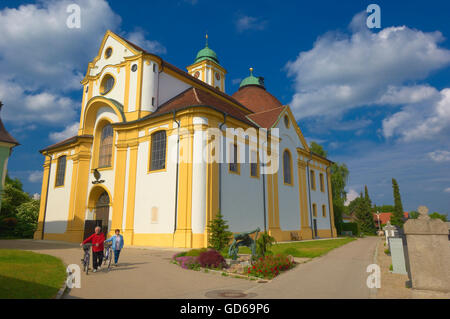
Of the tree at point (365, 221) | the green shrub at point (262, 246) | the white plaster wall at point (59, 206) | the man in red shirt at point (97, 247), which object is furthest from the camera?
the tree at point (365, 221)

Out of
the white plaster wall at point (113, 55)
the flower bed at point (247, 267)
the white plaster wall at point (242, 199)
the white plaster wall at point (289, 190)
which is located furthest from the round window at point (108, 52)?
the flower bed at point (247, 267)

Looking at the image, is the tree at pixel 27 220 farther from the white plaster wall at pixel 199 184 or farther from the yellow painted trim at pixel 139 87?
the white plaster wall at pixel 199 184

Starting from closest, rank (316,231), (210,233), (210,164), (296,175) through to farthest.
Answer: (210,233)
(210,164)
(296,175)
(316,231)

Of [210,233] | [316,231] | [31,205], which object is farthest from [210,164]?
[31,205]

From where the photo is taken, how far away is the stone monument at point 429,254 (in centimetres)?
635

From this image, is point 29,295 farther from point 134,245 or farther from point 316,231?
point 316,231

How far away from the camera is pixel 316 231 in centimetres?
3225

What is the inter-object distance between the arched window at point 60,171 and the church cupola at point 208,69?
69.0 ft

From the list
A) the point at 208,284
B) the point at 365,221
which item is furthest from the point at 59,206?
the point at 365,221

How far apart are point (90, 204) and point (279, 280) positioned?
65.0 feet

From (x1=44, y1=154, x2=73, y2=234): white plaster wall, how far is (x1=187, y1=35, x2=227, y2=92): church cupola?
71.6 feet

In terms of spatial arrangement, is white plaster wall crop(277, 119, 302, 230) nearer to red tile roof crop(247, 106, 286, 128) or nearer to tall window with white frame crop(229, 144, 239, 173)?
red tile roof crop(247, 106, 286, 128)

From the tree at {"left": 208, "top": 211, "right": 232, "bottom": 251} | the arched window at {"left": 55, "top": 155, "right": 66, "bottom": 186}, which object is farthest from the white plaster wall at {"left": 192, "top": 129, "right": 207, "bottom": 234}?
the arched window at {"left": 55, "top": 155, "right": 66, "bottom": 186}

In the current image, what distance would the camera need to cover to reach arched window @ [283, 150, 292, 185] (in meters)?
28.0
